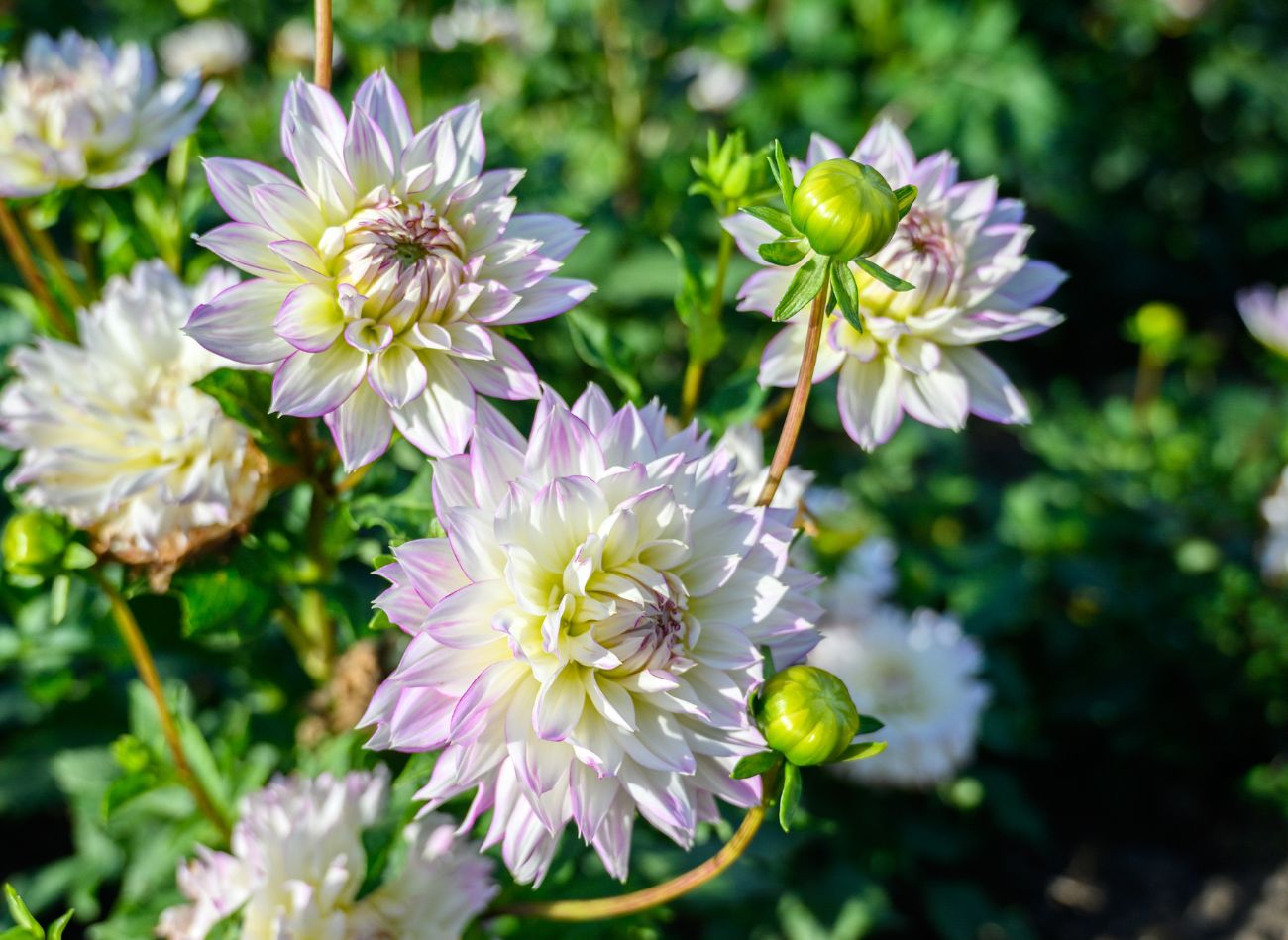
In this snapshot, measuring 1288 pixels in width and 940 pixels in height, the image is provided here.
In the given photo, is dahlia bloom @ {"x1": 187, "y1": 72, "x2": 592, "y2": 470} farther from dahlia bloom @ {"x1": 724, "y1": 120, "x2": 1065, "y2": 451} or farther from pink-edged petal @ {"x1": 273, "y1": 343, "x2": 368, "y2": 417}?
dahlia bloom @ {"x1": 724, "y1": 120, "x2": 1065, "y2": 451}

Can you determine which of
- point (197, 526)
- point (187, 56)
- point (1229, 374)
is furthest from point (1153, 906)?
point (187, 56)

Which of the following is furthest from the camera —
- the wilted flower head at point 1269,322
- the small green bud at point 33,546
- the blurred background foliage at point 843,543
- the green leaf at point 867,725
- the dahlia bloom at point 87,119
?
the wilted flower head at point 1269,322

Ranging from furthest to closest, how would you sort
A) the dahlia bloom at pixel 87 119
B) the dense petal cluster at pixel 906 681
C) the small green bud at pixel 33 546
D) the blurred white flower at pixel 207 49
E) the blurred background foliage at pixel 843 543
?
the blurred white flower at pixel 207 49 → the dense petal cluster at pixel 906 681 → the blurred background foliage at pixel 843 543 → the dahlia bloom at pixel 87 119 → the small green bud at pixel 33 546

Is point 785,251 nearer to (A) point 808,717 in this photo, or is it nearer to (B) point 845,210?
(B) point 845,210

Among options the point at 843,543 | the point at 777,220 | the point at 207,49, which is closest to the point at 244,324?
the point at 777,220

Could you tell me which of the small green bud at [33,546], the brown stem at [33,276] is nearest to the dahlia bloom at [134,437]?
the small green bud at [33,546]

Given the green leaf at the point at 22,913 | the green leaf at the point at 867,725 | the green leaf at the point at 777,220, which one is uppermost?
the green leaf at the point at 777,220

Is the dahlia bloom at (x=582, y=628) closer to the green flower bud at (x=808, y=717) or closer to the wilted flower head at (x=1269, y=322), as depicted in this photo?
the green flower bud at (x=808, y=717)
